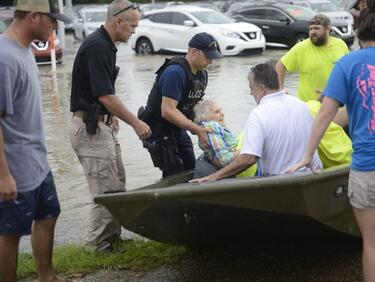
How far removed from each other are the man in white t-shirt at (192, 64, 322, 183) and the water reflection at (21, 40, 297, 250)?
221 cm

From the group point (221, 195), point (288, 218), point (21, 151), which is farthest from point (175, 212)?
point (21, 151)

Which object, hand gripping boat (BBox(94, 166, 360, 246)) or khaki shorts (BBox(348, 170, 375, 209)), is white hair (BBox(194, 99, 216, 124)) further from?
khaki shorts (BBox(348, 170, 375, 209))

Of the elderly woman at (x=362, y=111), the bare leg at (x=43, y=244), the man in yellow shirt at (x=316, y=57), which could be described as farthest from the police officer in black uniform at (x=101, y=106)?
the man in yellow shirt at (x=316, y=57)

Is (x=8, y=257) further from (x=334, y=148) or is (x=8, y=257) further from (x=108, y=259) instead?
(x=334, y=148)

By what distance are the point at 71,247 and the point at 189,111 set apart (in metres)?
1.48

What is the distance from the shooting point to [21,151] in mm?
4312

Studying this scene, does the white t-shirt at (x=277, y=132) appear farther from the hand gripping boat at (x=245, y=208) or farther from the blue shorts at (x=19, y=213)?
the blue shorts at (x=19, y=213)

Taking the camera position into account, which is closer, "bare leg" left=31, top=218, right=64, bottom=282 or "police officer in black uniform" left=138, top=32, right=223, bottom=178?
"bare leg" left=31, top=218, right=64, bottom=282

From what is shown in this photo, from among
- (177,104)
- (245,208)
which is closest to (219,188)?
(245,208)

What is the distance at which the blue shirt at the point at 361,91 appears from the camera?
386 centimetres

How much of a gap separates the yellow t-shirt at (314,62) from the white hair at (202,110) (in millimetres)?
2011

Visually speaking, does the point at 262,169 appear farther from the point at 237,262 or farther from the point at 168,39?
the point at 168,39

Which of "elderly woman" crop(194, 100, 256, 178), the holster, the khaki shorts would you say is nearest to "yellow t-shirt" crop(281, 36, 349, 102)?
"elderly woman" crop(194, 100, 256, 178)

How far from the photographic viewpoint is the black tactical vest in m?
5.88
